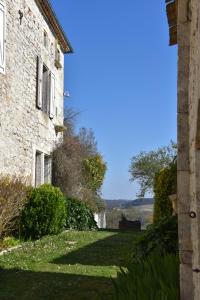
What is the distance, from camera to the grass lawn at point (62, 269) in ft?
19.2

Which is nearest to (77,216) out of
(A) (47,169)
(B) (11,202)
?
(A) (47,169)

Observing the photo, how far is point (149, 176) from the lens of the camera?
30.1 meters

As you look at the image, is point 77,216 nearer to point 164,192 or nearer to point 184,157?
point 164,192

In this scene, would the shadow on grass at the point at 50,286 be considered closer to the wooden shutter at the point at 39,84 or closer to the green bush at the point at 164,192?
the green bush at the point at 164,192

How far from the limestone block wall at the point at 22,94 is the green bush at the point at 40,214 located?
922 millimetres

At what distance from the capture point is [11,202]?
992 centimetres

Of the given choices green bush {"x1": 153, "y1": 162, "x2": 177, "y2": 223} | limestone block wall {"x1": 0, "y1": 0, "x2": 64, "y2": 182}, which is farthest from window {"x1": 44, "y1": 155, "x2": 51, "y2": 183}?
green bush {"x1": 153, "y1": 162, "x2": 177, "y2": 223}

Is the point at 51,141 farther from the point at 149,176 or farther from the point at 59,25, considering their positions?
the point at 149,176

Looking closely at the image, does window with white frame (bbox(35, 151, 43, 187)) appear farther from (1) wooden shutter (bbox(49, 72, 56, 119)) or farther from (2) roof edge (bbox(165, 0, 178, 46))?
(2) roof edge (bbox(165, 0, 178, 46))

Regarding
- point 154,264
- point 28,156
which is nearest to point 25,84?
point 28,156

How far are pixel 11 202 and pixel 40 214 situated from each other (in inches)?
55.3

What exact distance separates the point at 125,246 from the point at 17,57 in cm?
537

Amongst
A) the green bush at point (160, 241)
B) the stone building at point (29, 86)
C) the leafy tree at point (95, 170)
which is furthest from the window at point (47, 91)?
the green bush at point (160, 241)

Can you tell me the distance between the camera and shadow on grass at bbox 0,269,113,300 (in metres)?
5.69
